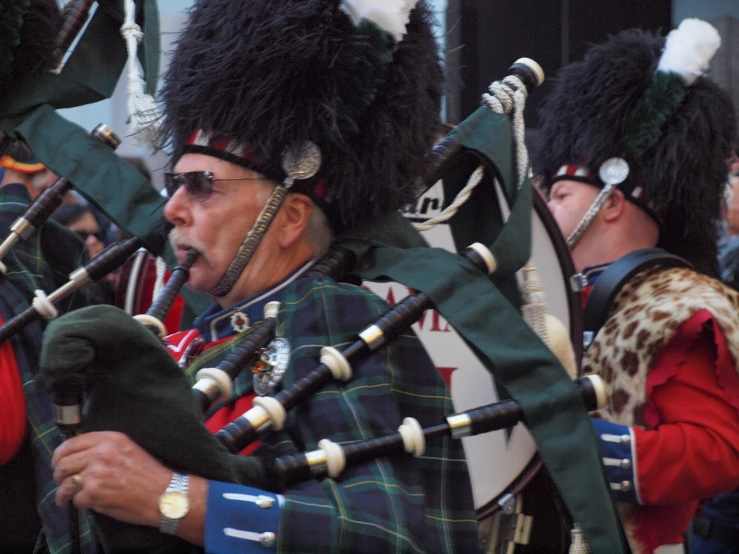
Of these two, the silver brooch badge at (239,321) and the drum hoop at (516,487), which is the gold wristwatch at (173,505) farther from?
the drum hoop at (516,487)

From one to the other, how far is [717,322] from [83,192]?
196 centimetres

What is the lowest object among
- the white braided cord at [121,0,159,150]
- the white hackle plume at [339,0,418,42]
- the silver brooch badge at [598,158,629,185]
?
the silver brooch badge at [598,158,629,185]

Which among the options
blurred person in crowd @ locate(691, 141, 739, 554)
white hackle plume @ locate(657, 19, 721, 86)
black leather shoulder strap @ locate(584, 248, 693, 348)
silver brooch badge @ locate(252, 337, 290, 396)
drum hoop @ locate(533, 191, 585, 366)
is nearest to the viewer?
silver brooch badge @ locate(252, 337, 290, 396)

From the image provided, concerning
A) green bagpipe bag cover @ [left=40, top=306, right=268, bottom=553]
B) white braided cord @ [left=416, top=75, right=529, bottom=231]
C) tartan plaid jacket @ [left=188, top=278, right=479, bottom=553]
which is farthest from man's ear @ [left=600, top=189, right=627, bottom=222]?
green bagpipe bag cover @ [left=40, top=306, right=268, bottom=553]

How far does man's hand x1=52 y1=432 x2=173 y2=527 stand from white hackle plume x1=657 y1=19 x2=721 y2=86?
286cm

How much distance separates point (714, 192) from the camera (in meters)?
4.46

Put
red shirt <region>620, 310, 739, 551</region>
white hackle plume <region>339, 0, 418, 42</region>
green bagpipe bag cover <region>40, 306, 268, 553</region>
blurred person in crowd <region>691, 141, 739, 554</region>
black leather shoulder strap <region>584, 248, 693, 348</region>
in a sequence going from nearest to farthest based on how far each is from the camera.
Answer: green bagpipe bag cover <region>40, 306, 268, 553</region>
white hackle plume <region>339, 0, 418, 42</region>
red shirt <region>620, 310, 739, 551</region>
black leather shoulder strap <region>584, 248, 693, 348</region>
blurred person in crowd <region>691, 141, 739, 554</region>

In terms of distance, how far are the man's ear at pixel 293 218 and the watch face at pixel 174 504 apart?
789 millimetres

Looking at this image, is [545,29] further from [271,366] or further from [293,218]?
[271,366]

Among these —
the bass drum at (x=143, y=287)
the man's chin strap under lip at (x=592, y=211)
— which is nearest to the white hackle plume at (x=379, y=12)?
the bass drum at (x=143, y=287)

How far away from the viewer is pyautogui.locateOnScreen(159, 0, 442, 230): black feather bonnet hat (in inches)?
107

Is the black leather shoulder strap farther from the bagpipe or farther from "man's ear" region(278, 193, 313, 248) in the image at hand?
"man's ear" region(278, 193, 313, 248)

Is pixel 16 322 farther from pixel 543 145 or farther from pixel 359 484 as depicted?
pixel 543 145

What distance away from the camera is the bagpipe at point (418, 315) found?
7.20ft
